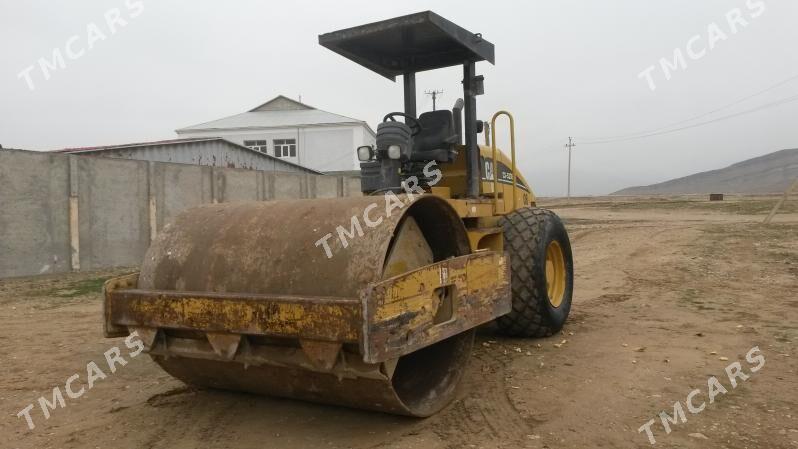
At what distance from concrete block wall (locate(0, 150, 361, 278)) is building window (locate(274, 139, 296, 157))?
24306 millimetres

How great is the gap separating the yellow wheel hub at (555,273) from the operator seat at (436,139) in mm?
1520

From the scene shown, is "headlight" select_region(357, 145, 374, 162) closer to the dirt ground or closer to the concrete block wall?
the dirt ground

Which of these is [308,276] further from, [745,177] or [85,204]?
[745,177]

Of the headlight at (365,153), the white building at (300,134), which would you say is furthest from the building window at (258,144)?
the headlight at (365,153)

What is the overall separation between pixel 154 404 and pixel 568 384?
9.22ft

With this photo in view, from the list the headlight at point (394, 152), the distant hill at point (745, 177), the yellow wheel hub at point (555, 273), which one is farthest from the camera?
the distant hill at point (745, 177)

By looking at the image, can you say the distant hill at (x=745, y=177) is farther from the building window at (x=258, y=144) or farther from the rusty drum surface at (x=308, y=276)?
the rusty drum surface at (x=308, y=276)

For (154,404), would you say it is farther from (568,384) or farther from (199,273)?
(568,384)

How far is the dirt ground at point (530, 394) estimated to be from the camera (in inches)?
135

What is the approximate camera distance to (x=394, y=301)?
3014 mm

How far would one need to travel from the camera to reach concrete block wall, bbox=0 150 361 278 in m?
11.8

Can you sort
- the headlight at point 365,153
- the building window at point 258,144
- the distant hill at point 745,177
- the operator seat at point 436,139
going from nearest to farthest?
the headlight at point 365,153, the operator seat at point 436,139, the building window at point 258,144, the distant hill at point 745,177

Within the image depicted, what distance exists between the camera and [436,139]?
530 centimetres

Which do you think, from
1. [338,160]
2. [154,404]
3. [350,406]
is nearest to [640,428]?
[350,406]
